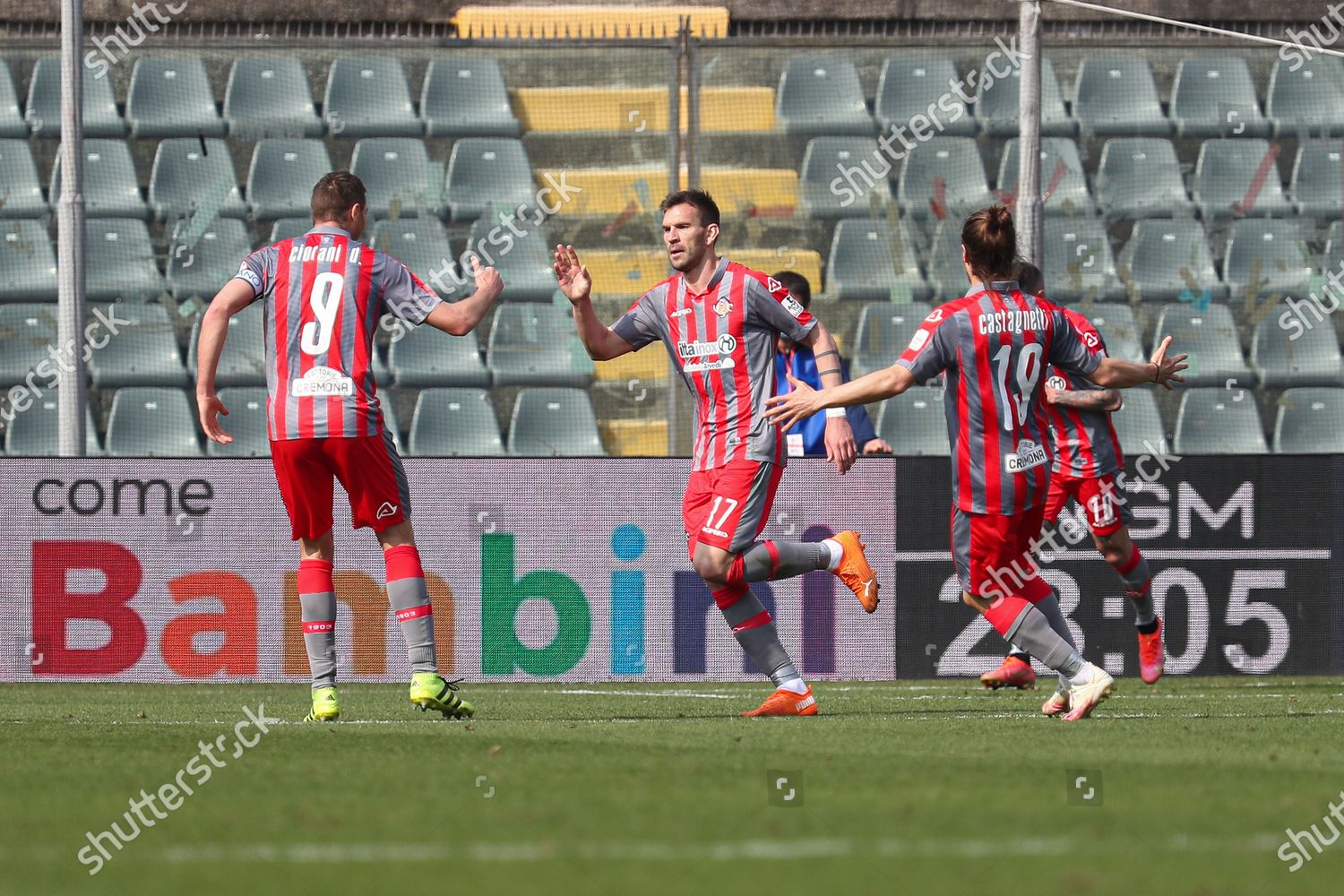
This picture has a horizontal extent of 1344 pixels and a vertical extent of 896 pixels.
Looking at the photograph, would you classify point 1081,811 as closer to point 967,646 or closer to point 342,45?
point 967,646

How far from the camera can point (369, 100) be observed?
46.5 ft

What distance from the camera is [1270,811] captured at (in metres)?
3.98

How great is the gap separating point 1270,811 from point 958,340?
259cm

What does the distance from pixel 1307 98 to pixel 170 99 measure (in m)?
8.67

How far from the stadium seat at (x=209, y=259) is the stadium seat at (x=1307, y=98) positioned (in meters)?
7.82

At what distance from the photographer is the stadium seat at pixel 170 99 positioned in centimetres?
1403

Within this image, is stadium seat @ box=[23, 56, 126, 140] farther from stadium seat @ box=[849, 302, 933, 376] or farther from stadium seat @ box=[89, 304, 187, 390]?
stadium seat @ box=[849, 302, 933, 376]

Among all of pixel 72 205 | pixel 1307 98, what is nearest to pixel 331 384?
pixel 72 205

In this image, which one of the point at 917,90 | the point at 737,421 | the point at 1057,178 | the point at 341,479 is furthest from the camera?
the point at 917,90

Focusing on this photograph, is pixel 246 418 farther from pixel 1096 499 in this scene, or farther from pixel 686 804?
pixel 686 804

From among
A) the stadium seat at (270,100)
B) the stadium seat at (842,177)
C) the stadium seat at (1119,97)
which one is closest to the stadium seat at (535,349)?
the stadium seat at (842,177)

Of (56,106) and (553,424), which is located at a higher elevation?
(56,106)

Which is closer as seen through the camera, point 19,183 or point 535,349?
point 535,349

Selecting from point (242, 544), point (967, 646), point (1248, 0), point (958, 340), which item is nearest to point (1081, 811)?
point (958, 340)
